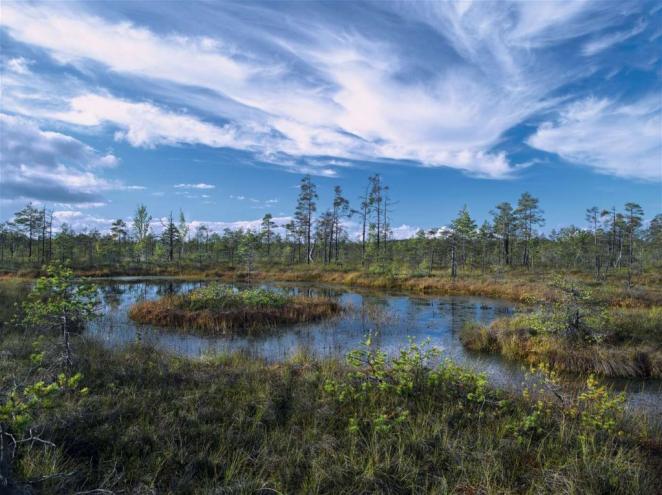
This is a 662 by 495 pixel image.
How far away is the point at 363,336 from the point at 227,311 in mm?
6332

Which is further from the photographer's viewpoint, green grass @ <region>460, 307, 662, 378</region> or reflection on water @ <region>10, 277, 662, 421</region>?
green grass @ <region>460, 307, 662, 378</region>

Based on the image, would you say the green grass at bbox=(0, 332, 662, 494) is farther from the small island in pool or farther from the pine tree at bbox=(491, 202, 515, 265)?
the pine tree at bbox=(491, 202, 515, 265)

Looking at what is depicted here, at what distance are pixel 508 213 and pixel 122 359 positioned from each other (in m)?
54.5

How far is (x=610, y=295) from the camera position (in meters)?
21.4

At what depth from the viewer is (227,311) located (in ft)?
51.5

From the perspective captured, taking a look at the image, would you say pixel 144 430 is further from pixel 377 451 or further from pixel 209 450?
pixel 377 451

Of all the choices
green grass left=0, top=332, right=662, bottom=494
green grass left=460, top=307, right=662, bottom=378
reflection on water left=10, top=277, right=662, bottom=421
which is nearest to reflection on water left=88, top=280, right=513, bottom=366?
reflection on water left=10, top=277, right=662, bottom=421

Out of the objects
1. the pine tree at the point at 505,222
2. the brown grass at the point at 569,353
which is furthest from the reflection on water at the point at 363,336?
the pine tree at the point at 505,222

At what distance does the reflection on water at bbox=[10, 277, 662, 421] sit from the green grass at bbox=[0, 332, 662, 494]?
6.37ft

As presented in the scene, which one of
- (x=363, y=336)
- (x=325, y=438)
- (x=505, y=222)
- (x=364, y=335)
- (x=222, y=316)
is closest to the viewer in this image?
(x=325, y=438)

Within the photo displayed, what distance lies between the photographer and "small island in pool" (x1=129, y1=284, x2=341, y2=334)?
14953mm

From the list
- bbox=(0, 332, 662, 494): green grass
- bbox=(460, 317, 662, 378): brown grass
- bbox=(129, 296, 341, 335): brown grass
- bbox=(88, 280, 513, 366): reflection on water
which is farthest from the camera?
bbox=(129, 296, 341, 335): brown grass

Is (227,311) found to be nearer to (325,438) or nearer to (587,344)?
(325,438)

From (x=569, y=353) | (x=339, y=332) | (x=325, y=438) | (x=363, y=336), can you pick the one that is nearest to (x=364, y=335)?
(x=363, y=336)
